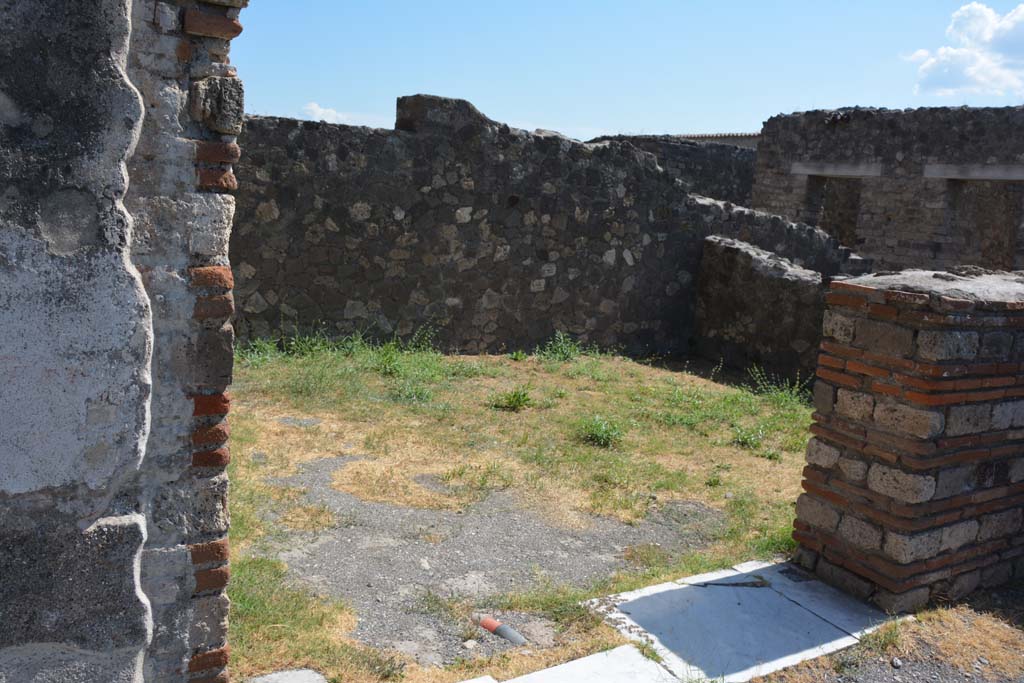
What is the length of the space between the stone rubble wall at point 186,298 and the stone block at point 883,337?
2.75m

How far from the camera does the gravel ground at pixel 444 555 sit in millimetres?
3248

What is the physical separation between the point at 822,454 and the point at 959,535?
0.67 m

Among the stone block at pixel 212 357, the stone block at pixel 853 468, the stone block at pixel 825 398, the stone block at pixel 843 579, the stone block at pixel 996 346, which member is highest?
the stone block at pixel 996 346

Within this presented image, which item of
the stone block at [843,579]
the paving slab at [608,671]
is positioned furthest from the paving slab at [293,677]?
the stone block at [843,579]

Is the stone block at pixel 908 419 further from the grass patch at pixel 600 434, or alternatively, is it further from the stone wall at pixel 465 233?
the stone wall at pixel 465 233

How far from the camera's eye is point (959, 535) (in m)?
3.74

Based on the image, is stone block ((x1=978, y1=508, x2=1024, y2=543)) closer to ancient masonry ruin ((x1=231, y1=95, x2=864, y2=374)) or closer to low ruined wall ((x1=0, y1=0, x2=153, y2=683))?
low ruined wall ((x1=0, y1=0, x2=153, y2=683))

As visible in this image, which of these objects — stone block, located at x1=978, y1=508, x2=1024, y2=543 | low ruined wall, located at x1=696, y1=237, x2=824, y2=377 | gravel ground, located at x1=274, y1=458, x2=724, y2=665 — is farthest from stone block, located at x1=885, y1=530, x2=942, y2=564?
low ruined wall, located at x1=696, y1=237, x2=824, y2=377

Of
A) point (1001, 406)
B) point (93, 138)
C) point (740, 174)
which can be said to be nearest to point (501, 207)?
point (1001, 406)

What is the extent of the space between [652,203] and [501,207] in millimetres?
1872

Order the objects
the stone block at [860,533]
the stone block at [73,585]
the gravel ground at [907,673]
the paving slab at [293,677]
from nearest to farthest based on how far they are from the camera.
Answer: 1. the stone block at [73,585]
2. the paving slab at [293,677]
3. the gravel ground at [907,673]
4. the stone block at [860,533]

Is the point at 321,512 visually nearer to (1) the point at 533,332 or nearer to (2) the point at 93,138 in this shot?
(2) the point at 93,138

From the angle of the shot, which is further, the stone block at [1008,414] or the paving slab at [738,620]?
the stone block at [1008,414]

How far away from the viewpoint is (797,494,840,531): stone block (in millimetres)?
3840
